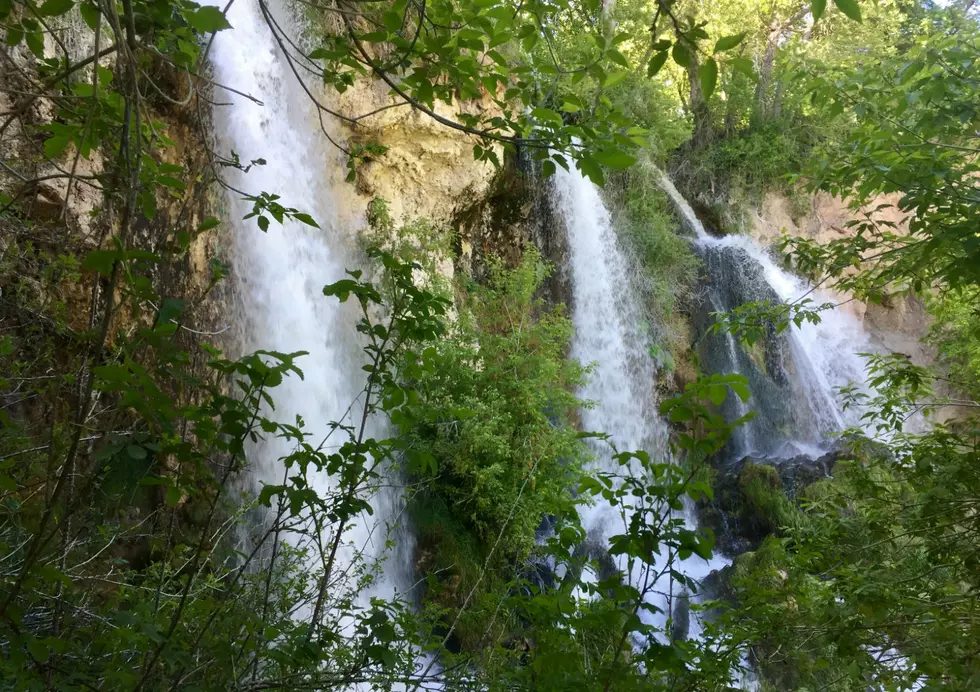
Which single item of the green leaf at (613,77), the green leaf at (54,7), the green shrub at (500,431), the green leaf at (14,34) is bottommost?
the green leaf at (54,7)

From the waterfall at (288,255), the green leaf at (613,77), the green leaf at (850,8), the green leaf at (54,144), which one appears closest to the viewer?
the green leaf at (850,8)

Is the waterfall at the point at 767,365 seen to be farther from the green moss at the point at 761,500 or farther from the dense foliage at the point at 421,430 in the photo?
the dense foliage at the point at 421,430

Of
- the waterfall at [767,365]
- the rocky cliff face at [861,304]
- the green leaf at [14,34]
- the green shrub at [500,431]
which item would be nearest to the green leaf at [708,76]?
the green leaf at [14,34]

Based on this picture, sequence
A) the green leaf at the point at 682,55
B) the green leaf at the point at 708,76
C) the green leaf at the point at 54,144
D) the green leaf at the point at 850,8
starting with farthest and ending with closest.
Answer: the green leaf at the point at 54,144
the green leaf at the point at 682,55
the green leaf at the point at 708,76
the green leaf at the point at 850,8

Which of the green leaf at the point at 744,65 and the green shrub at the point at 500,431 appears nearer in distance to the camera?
the green leaf at the point at 744,65

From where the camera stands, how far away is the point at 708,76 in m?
1.13

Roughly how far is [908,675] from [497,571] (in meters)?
4.48

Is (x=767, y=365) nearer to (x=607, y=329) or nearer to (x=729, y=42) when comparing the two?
(x=607, y=329)

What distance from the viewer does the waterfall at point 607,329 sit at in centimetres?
983

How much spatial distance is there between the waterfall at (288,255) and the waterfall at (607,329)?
148 inches

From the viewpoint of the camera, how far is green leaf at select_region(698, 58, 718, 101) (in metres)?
1.11

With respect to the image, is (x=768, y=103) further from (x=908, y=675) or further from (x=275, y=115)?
(x=908, y=675)

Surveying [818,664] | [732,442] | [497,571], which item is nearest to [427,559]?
[497,571]

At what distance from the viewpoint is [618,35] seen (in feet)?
4.70
